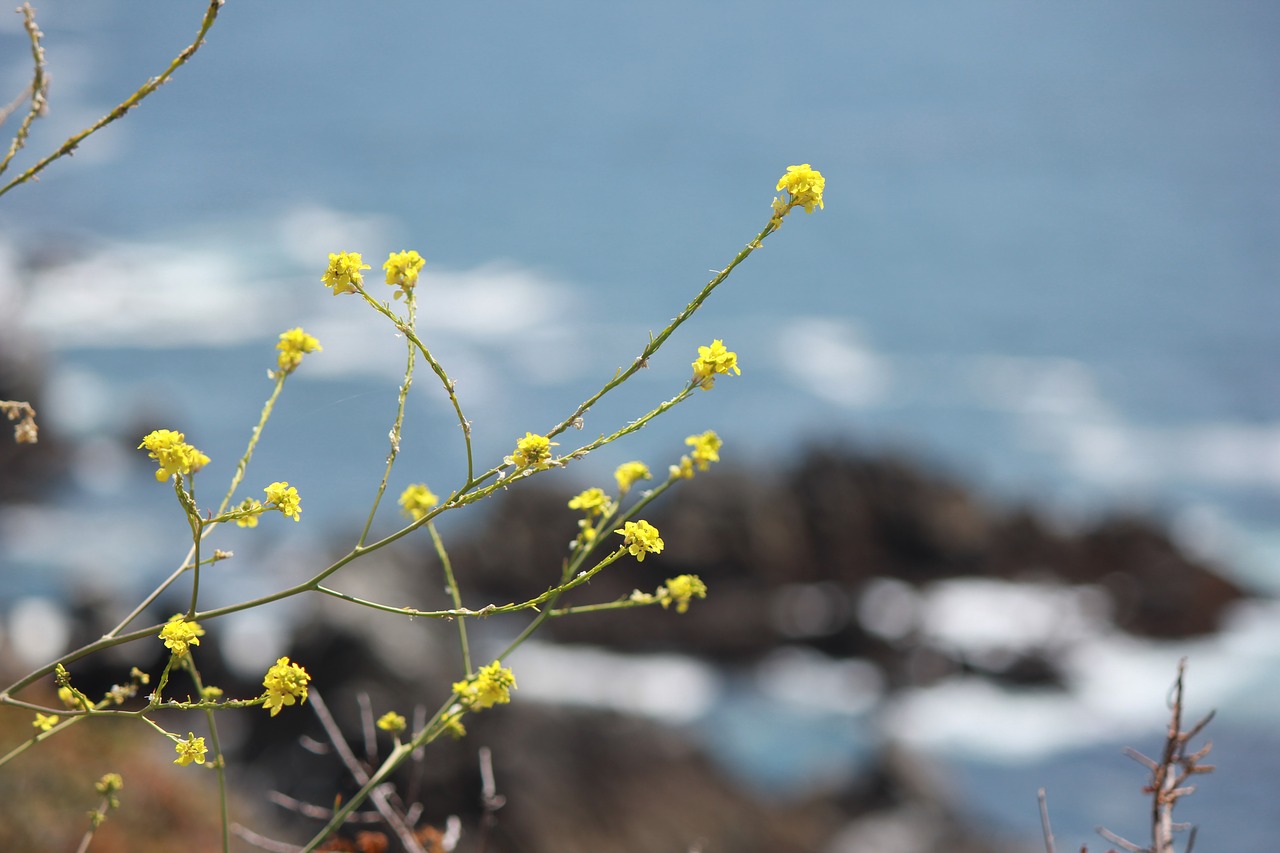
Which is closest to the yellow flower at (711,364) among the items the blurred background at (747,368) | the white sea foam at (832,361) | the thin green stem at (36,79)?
the thin green stem at (36,79)

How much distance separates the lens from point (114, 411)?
20.9 meters

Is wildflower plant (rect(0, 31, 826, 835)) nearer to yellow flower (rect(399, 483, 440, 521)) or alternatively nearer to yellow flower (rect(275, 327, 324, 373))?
yellow flower (rect(275, 327, 324, 373))

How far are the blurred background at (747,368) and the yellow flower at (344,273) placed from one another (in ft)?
4.56

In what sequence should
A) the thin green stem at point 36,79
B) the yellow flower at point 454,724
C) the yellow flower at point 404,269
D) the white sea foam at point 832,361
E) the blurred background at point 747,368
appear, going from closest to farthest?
the thin green stem at point 36,79 < the yellow flower at point 454,724 < the yellow flower at point 404,269 < the blurred background at point 747,368 < the white sea foam at point 832,361

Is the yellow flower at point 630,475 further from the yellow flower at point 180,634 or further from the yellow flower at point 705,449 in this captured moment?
the yellow flower at point 180,634

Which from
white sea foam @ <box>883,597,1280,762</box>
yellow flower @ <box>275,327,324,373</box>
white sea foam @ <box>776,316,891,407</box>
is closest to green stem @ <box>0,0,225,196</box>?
yellow flower @ <box>275,327,324,373</box>

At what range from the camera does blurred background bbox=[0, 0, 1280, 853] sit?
43.4ft

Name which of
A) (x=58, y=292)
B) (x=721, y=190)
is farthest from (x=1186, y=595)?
(x=58, y=292)

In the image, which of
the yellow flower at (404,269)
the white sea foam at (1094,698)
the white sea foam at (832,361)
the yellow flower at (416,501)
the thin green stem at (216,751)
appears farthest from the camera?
the white sea foam at (832,361)

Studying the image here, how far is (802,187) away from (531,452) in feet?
2.04

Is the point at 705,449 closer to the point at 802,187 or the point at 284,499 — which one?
the point at 802,187

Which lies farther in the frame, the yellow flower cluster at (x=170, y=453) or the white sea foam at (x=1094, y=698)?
the white sea foam at (x=1094, y=698)

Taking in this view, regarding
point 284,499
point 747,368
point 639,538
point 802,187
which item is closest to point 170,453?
point 284,499

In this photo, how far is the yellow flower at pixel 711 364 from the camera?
1.78 m
